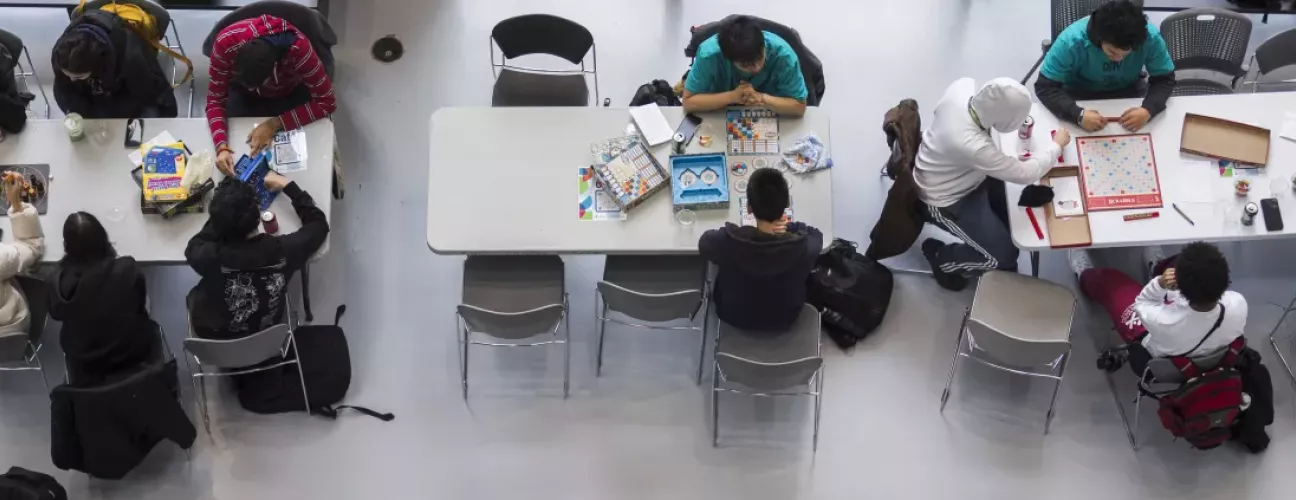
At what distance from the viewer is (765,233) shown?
4246 millimetres

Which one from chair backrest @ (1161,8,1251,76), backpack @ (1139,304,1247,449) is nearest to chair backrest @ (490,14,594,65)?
chair backrest @ (1161,8,1251,76)

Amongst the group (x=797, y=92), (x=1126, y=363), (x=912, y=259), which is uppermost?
(x=797, y=92)

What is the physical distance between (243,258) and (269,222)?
223 millimetres

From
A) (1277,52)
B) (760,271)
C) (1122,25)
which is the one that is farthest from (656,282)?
(1277,52)

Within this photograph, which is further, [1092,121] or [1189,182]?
[1092,121]

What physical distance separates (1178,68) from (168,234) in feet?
15.7

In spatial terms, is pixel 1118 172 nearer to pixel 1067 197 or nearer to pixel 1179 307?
pixel 1067 197

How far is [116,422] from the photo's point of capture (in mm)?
4395

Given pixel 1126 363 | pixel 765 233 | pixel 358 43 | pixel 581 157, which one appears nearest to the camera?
pixel 765 233

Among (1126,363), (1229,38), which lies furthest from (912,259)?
(1229,38)

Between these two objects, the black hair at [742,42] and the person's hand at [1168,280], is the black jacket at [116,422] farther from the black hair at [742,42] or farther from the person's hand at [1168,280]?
the person's hand at [1168,280]

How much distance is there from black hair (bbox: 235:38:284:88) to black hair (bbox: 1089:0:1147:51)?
3.63m

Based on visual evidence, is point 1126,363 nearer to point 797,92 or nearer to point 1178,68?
point 1178,68

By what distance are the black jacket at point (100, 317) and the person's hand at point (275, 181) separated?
0.62 meters
